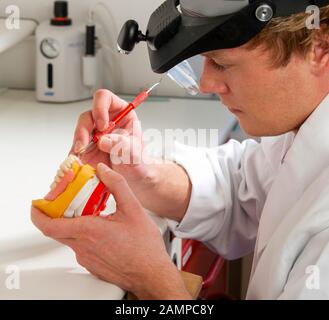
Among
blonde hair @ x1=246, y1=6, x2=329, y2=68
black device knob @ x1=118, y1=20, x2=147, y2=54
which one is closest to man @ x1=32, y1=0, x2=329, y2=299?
blonde hair @ x1=246, y1=6, x2=329, y2=68

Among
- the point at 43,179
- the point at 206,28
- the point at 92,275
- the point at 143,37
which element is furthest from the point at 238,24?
the point at 43,179

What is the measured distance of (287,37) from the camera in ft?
3.13

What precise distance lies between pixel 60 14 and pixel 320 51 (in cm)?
110

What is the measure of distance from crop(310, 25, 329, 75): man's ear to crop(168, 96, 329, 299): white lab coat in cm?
8

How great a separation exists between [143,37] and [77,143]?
0.87 ft

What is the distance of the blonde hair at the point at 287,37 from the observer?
0.93 m

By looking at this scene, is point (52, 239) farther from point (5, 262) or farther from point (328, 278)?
point (328, 278)

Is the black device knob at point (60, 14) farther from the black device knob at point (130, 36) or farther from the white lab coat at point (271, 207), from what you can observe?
the black device knob at point (130, 36)

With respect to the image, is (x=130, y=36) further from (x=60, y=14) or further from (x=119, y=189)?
(x=60, y=14)

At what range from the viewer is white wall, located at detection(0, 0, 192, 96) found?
1921mm

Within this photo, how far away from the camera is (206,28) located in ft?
2.95

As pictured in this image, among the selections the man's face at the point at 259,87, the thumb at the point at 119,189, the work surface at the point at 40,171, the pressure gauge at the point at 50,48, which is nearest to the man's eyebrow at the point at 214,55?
the man's face at the point at 259,87

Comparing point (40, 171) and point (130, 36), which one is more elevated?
point (130, 36)

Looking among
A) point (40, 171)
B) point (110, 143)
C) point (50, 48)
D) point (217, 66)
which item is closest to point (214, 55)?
point (217, 66)
